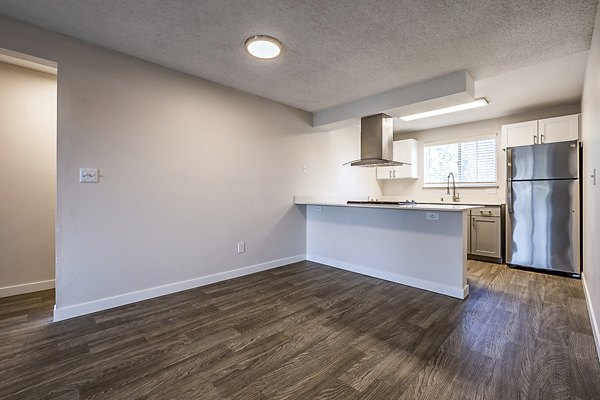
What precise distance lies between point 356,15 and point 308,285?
105 inches

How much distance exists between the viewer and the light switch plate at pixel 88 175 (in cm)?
234

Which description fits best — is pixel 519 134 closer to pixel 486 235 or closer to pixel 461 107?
pixel 461 107

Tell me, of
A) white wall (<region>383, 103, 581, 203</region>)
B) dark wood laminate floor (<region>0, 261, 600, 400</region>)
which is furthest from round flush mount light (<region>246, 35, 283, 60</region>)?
white wall (<region>383, 103, 581, 203</region>)

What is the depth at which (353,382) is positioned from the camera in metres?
1.53

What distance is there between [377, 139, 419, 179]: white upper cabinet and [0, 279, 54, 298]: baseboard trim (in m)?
5.77

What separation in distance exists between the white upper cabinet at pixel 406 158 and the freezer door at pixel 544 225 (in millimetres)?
1838

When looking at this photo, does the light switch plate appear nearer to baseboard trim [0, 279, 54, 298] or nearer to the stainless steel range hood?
baseboard trim [0, 279, 54, 298]

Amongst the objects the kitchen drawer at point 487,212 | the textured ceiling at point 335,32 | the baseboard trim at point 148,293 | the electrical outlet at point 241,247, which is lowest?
the baseboard trim at point 148,293

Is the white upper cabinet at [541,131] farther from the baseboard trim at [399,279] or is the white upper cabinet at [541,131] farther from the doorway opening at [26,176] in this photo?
the doorway opening at [26,176]

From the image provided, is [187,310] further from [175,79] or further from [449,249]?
[449,249]

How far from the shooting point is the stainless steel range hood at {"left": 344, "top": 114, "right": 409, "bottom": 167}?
3.64m

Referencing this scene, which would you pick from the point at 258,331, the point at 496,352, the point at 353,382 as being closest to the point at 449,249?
the point at 496,352

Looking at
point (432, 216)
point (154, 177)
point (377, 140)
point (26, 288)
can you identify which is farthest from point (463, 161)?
point (26, 288)

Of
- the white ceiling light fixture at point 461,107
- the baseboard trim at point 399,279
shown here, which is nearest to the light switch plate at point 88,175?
the baseboard trim at point 399,279
